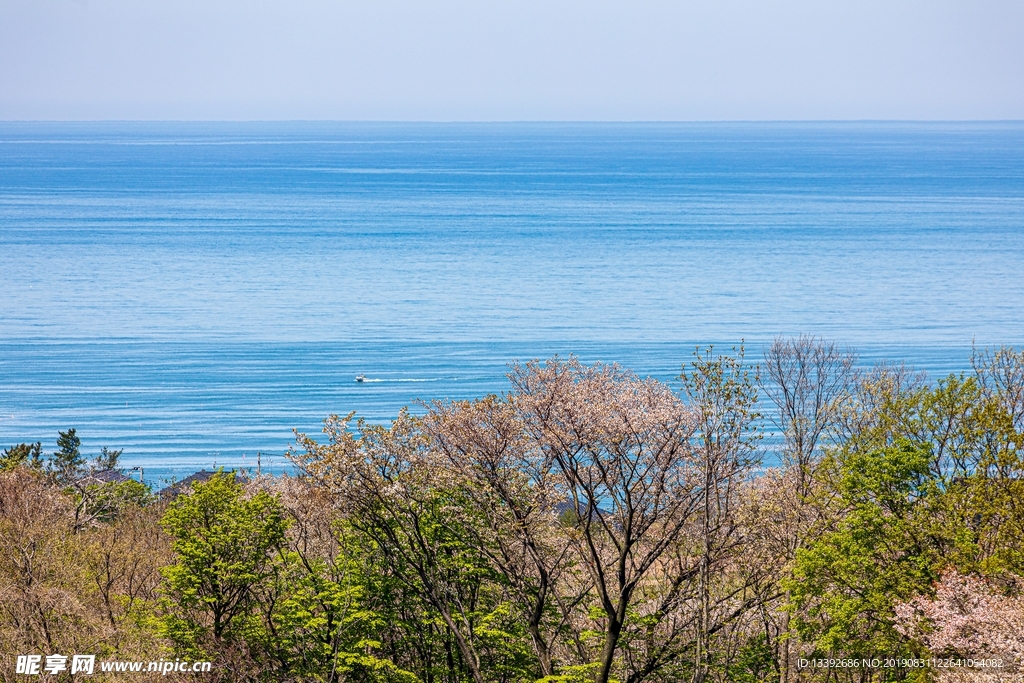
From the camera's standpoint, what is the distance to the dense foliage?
21.0 metres

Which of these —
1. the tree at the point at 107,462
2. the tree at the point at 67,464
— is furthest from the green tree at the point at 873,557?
the tree at the point at 107,462

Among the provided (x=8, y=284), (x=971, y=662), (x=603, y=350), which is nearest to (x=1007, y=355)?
(x=971, y=662)

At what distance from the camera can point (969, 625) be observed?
17.4m

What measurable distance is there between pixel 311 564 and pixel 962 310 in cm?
9770

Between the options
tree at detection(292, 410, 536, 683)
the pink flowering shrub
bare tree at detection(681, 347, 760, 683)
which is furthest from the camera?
tree at detection(292, 410, 536, 683)

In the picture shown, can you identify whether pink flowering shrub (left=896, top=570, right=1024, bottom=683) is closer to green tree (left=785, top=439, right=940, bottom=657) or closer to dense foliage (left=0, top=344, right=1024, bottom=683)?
dense foliage (left=0, top=344, right=1024, bottom=683)

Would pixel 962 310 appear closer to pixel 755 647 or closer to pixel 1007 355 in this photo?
pixel 1007 355

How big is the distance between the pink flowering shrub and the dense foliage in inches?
4.4

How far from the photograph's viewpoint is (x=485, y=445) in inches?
861

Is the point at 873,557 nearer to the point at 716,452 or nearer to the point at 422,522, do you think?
the point at 716,452

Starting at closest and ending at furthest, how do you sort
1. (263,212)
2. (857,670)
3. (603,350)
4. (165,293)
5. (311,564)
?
1. (857,670)
2. (311,564)
3. (603,350)
4. (165,293)
5. (263,212)

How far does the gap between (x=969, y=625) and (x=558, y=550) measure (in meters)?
8.53

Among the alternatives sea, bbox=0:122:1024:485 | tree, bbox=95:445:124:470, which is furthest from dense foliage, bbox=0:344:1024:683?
sea, bbox=0:122:1024:485

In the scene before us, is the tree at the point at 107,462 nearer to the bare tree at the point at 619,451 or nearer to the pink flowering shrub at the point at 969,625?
the bare tree at the point at 619,451
